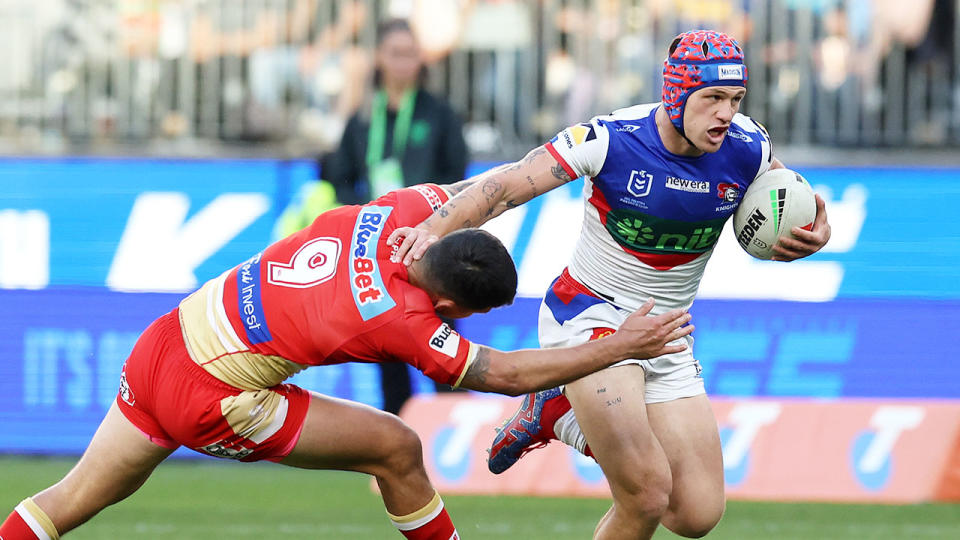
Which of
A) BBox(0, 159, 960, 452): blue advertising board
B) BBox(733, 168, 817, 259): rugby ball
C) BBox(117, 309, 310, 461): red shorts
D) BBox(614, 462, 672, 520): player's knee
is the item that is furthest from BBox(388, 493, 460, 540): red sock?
BBox(0, 159, 960, 452): blue advertising board

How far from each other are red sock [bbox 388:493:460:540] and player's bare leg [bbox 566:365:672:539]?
0.68m

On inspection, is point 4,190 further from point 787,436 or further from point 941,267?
point 941,267

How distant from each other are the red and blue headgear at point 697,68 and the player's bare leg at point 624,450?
3.76 feet

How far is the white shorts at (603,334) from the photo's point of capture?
291 inches

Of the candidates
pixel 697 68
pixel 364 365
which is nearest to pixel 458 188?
pixel 697 68

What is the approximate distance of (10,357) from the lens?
12633mm

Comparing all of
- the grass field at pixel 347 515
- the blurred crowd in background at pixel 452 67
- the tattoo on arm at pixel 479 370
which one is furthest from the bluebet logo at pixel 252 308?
the blurred crowd in background at pixel 452 67

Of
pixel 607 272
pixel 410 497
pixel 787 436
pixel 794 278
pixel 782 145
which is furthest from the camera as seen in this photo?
pixel 782 145

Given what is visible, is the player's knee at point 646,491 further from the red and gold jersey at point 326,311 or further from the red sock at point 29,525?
the red sock at point 29,525

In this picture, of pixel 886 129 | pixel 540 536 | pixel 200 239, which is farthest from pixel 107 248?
pixel 886 129

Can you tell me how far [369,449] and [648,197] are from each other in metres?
1.60

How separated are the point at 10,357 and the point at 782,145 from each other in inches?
239

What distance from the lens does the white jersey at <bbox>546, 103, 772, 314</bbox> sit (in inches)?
283

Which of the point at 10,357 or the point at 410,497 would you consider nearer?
the point at 410,497
